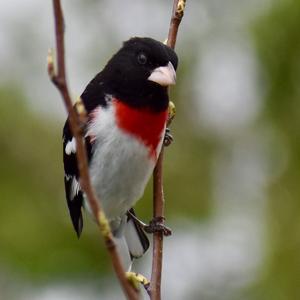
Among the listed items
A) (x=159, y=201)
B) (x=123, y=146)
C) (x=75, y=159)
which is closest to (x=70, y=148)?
(x=75, y=159)

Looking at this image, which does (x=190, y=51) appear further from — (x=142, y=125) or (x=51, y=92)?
(x=142, y=125)

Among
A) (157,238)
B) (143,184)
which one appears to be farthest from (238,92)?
(157,238)

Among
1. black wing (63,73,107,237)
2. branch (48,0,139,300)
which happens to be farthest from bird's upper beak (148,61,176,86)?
branch (48,0,139,300)

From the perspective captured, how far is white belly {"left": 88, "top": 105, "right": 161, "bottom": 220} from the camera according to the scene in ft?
10.8

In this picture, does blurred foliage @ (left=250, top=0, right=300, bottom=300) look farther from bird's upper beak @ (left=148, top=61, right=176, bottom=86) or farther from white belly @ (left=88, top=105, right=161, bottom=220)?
bird's upper beak @ (left=148, top=61, right=176, bottom=86)

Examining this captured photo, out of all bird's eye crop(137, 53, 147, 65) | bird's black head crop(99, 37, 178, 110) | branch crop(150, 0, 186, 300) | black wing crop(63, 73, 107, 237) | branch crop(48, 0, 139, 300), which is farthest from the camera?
black wing crop(63, 73, 107, 237)

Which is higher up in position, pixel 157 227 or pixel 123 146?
pixel 123 146

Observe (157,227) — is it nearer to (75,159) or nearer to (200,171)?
(75,159)

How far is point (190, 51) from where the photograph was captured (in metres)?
5.80

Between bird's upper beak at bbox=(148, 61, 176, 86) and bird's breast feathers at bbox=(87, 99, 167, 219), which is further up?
bird's upper beak at bbox=(148, 61, 176, 86)

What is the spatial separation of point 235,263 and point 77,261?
93cm

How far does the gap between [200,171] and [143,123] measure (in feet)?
8.28

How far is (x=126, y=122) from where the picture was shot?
327 cm

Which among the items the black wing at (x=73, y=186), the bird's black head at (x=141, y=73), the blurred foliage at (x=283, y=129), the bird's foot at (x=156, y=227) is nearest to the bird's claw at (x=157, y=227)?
the bird's foot at (x=156, y=227)
